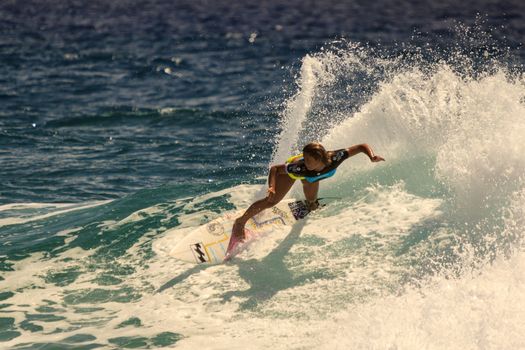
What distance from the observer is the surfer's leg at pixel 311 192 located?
1210cm

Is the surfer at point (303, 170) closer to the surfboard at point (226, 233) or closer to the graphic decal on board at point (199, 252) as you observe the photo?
the surfboard at point (226, 233)

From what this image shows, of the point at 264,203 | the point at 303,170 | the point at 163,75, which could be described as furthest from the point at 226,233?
the point at 163,75

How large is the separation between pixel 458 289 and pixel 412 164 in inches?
187

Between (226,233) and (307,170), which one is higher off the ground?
(307,170)

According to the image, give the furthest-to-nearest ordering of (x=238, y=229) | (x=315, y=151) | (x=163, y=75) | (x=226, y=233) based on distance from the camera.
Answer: (x=163, y=75) → (x=226, y=233) → (x=238, y=229) → (x=315, y=151)

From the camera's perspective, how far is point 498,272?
9.53 meters

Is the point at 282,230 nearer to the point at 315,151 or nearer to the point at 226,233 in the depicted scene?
the point at 226,233

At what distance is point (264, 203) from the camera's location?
1145cm

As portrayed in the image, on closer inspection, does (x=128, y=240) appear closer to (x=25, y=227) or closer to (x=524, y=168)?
(x=25, y=227)

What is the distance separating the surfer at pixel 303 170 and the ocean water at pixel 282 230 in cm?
68

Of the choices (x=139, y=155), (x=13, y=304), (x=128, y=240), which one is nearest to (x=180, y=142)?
(x=139, y=155)

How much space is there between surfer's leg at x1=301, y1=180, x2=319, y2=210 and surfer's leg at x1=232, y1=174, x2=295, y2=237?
1.44ft

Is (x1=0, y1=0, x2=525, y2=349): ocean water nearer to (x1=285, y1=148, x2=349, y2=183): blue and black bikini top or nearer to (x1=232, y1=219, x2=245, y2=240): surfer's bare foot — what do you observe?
(x1=232, y1=219, x2=245, y2=240): surfer's bare foot

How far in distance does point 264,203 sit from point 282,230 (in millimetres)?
930
